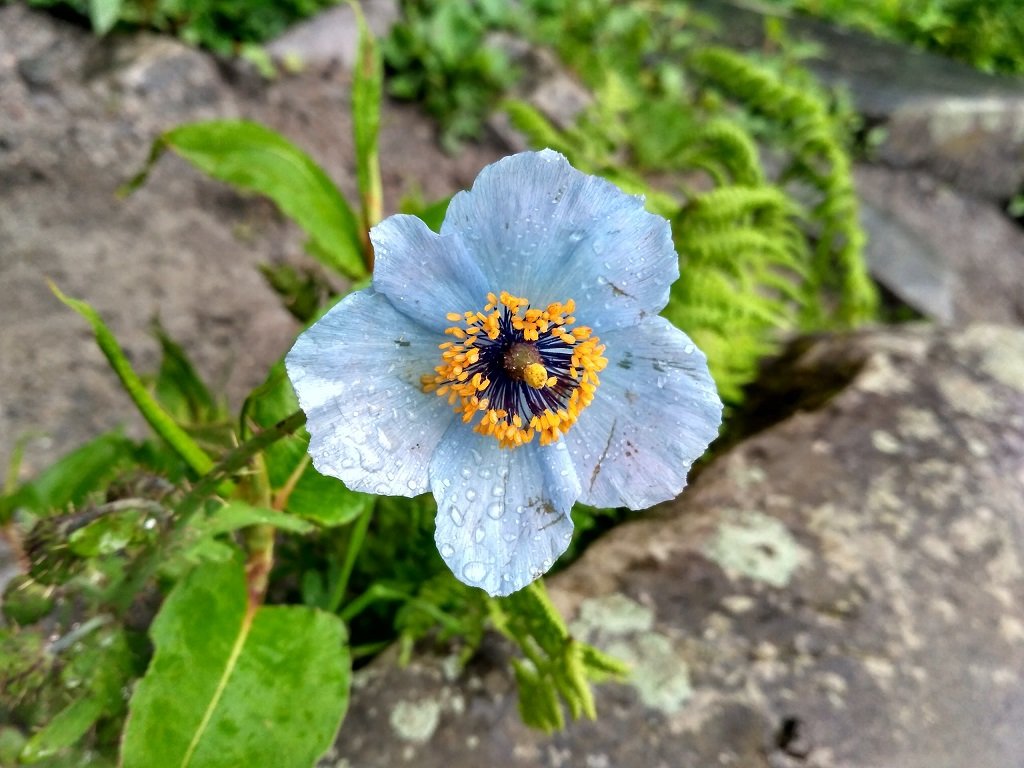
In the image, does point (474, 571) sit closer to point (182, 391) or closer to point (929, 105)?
point (182, 391)

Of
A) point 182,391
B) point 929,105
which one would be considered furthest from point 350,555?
point 929,105

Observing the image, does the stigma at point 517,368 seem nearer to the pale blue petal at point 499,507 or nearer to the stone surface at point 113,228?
the pale blue petal at point 499,507

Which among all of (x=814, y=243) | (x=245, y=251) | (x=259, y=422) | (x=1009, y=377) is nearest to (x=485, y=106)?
(x=245, y=251)

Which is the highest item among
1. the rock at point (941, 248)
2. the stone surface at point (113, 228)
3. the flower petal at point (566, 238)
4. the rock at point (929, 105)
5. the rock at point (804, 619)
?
the flower petal at point (566, 238)

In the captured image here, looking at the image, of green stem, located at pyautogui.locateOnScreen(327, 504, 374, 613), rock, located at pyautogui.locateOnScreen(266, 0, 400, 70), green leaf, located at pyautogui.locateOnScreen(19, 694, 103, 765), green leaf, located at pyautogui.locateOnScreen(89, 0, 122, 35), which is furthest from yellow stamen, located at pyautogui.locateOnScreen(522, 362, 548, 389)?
rock, located at pyautogui.locateOnScreen(266, 0, 400, 70)

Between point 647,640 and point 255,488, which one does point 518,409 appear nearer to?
point 255,488

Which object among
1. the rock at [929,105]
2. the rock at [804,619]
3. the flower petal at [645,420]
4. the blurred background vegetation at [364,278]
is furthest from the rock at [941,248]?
the flower petal at [645,420]
